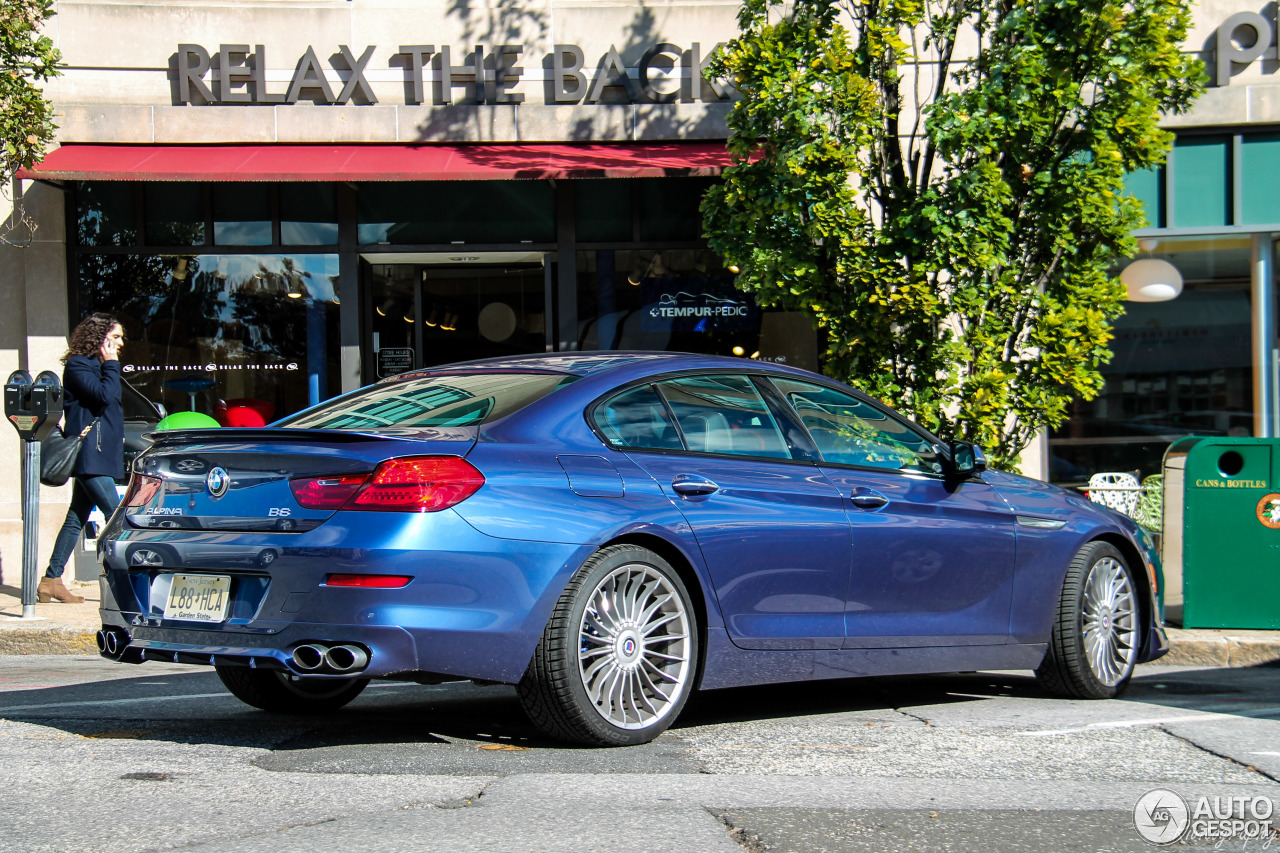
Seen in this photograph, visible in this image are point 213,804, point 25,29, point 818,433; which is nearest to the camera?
point 213,804

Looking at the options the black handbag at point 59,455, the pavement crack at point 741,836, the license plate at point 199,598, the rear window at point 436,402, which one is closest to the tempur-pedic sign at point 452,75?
the black handbag at point 59,455

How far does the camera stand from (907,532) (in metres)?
5.53

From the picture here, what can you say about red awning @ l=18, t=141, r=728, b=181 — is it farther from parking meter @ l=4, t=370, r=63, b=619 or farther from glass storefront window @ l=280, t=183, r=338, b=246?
parking meter @ l=4, t=370, r=63, b=619

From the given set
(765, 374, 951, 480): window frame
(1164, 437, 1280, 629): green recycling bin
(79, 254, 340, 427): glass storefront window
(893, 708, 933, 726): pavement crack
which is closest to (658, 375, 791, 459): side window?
(765, 374, 951, 480): window frame

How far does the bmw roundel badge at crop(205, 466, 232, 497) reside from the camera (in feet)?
15.0

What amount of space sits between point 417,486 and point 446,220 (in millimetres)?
8457

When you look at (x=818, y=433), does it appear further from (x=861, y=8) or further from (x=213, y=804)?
(x=861, y=8)

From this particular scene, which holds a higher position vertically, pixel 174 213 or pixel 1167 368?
pixel 174 213

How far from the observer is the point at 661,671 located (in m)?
4.79

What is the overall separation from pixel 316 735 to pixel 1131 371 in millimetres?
9532

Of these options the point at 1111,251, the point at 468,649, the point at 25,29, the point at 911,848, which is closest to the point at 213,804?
the point at 468,649

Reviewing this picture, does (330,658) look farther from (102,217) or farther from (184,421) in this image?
(102,217)

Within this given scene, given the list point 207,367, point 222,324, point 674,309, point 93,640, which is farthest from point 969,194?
point 207,367

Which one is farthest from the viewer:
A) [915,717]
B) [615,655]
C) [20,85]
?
[20,85]
